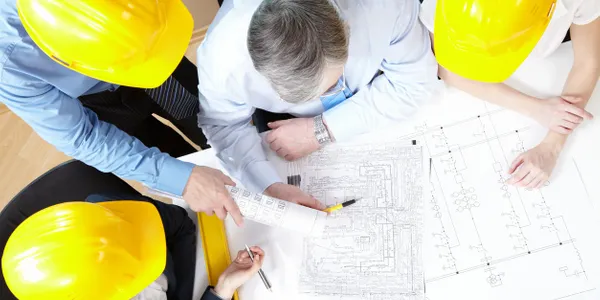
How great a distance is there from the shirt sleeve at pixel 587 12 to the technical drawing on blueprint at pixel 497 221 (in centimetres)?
26

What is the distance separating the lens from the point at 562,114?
113 cm

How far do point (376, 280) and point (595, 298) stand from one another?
19.1 inches

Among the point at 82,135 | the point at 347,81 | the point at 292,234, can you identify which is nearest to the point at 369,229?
the point at 292,234

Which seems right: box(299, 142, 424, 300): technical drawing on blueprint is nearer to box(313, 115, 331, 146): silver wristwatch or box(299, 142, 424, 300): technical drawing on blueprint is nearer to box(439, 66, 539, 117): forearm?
box(313, 115, 331, 146): silver wristwatch

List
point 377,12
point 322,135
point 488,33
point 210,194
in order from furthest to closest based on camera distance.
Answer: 1. point 322,135
2. point 210,194
3. point 377,12
4. point 488,33

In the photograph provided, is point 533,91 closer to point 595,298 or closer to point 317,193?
point 595,298

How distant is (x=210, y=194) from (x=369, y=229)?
0.41 metres

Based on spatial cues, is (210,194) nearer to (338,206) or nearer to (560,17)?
(338,206)

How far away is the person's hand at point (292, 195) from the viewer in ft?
3.95

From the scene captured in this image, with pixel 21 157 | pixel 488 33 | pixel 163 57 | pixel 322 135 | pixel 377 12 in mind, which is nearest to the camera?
pixel 488 33

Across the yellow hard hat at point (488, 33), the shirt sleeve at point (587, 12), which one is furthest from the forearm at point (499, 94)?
the yellow hard hat at point (488, 33)

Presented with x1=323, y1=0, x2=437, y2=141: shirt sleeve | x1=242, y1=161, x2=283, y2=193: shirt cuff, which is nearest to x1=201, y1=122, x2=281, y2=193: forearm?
x1=242, y1=161, x2=283, y2=193: shirt cuff

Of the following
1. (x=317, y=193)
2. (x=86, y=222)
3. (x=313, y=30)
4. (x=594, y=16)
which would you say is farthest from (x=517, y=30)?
(x=86, y=222)

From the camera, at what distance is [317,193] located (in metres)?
1.25
